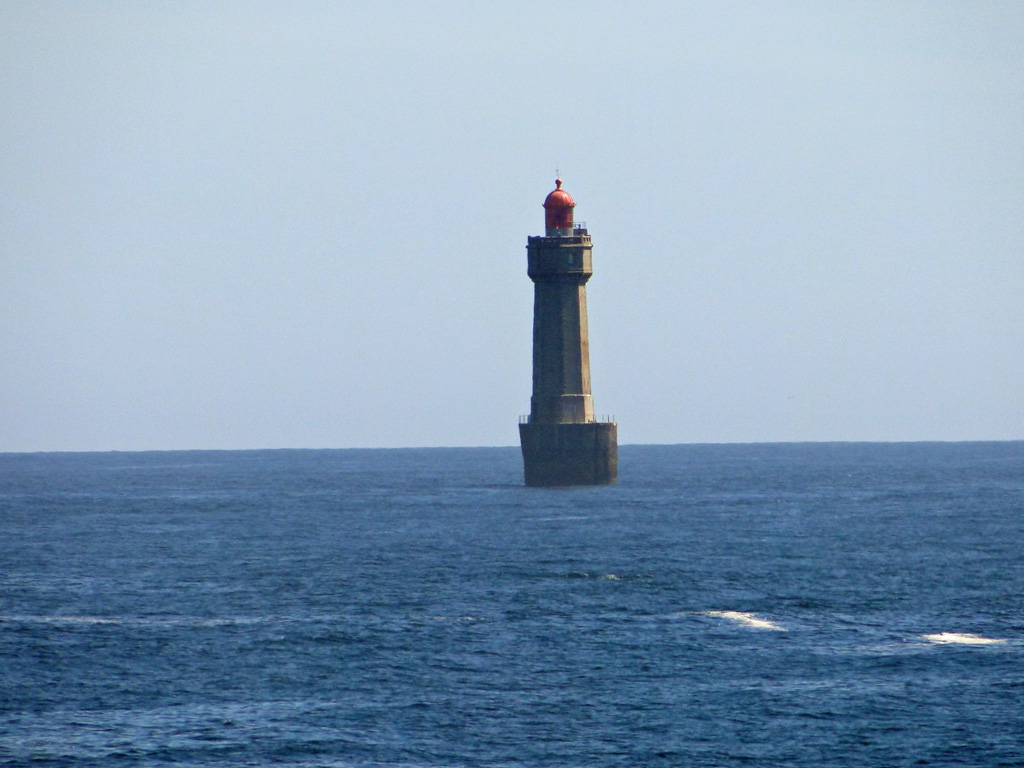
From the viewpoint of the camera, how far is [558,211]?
109 m

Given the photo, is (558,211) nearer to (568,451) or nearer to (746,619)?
(568,451)

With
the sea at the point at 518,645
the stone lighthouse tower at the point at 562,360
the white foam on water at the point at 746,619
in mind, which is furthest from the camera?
the stone lighthouse tower at the point at 562,360

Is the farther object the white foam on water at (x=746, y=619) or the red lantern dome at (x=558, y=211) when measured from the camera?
the red lantern dome at (x=558, y=211)

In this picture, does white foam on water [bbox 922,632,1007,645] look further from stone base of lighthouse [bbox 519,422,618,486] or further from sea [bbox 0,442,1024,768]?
stone base of lighthouse [bbox 519,422,618,486]

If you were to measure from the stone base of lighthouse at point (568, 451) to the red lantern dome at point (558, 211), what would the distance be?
45.9 feet

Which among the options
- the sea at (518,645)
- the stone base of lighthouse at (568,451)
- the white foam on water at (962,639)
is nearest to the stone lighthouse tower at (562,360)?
the stone base of lighthouse at (568,451)

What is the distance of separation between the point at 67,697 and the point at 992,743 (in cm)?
2450

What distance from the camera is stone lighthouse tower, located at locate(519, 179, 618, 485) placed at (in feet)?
347

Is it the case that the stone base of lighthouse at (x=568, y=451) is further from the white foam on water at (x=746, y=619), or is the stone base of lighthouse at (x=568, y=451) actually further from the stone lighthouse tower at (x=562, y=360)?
the white foam on water at (x=746, y=619)

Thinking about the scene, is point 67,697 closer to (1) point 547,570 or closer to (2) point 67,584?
(2) point 67,584

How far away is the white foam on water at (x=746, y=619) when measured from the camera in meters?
52.9

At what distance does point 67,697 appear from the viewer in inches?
1673

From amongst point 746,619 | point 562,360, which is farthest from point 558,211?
point 746,619

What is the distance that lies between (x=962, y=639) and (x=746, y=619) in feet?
26.1
